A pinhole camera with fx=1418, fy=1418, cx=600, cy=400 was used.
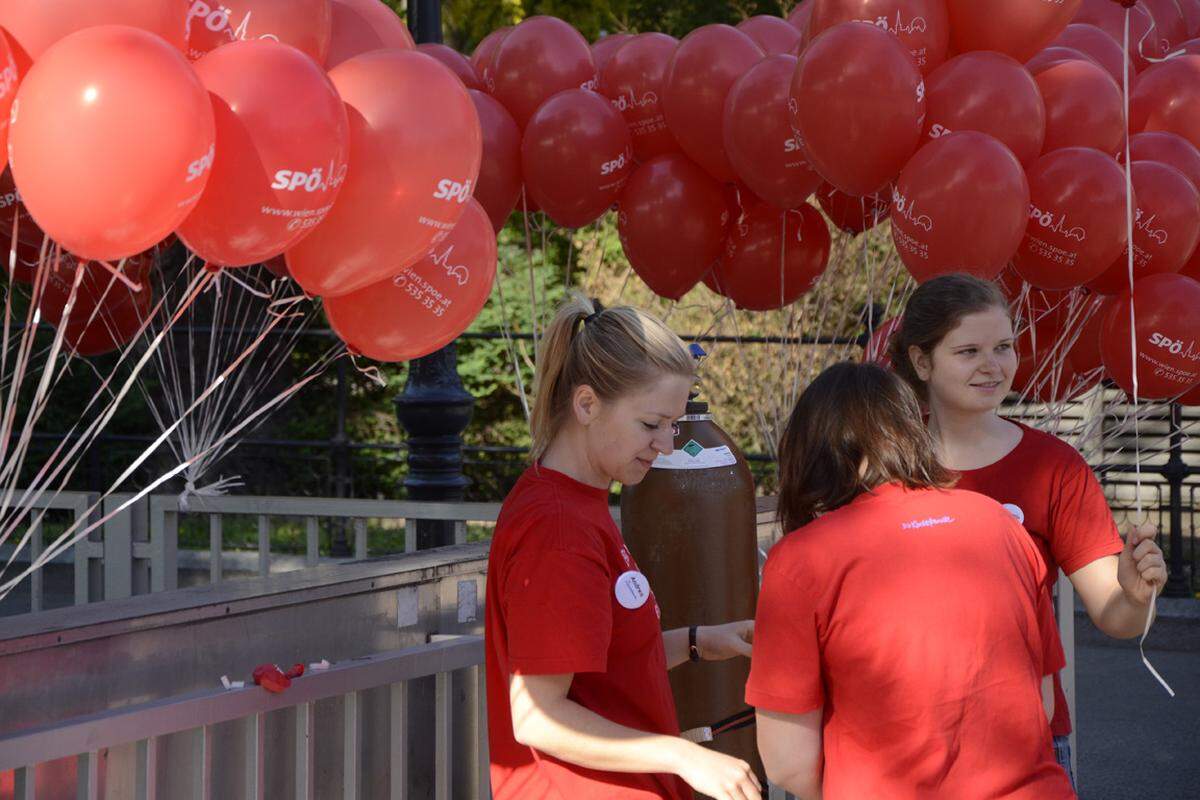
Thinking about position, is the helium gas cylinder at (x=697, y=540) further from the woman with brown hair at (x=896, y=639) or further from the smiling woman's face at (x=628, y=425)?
the woman with brown hair at (x=896, y=639)

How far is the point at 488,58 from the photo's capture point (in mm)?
6613

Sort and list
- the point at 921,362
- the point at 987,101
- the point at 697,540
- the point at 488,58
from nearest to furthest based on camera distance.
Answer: the point at 921,362, the point at 697,540, the point at 987,101, the point at 488,58

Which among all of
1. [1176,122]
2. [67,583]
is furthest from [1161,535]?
[67,583]

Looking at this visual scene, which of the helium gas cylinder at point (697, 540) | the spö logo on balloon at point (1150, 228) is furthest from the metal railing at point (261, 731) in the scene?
the spö logo on balloon at point (1150, 228)

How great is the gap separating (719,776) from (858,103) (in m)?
3.18

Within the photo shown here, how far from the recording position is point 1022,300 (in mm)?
5746

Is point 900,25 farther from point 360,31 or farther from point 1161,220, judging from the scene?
point 360,31

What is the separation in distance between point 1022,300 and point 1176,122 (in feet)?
3.43

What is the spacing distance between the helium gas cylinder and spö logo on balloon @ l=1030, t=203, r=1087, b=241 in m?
2.04

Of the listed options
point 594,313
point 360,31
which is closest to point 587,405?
point 594,313

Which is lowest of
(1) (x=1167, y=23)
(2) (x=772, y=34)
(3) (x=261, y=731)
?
(3) (x=261, y=731)

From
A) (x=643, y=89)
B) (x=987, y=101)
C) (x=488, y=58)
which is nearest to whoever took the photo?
(x=987, y=101)

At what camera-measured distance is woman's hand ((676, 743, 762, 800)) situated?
2240 mm

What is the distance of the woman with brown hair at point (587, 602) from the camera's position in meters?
2.30
